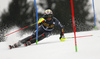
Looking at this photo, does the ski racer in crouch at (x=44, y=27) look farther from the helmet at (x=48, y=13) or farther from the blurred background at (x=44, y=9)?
the blurred background at (x=44, y=9)

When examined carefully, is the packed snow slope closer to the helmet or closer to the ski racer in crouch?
the ski racer in crouch

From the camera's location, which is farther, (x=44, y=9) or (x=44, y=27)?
(x=44, y=9)

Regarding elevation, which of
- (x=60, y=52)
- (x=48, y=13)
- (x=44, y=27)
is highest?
(x=48, y=13)

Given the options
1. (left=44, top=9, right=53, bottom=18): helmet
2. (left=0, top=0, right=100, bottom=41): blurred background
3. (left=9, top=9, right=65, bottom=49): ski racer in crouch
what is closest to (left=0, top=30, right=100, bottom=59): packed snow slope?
(left=9, top=9, right=65, bottom=49): ski racer in crouch

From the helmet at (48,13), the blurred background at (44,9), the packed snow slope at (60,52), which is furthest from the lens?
the blurred background at (44,9)

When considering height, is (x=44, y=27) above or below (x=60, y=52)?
above

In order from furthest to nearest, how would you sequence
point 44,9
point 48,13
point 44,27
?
point 44,9 < point 44,27 < point 48,13

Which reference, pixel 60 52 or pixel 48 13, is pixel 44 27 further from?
pixel 60 52

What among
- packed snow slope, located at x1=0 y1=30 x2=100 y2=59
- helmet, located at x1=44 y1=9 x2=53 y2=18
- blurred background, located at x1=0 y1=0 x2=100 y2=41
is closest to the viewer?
packed snow slope, located at x1=0 y1=30 x2=100 y2=59

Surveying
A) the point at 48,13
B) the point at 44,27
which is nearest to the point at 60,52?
the point at 48,13

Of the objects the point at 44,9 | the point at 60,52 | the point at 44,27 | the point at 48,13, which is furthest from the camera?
the point at 44,9

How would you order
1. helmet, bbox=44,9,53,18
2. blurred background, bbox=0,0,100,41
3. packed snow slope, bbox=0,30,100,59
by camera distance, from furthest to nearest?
blurred background, bbox=0,0,100,41, helmet, bbox=44,9,53,18, packed snow slope, bbox=0,30,100,59

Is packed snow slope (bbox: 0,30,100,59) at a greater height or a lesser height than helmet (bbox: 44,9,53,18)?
lesser

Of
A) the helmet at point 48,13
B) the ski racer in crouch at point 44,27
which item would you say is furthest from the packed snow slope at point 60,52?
the helmet at point 48,13
